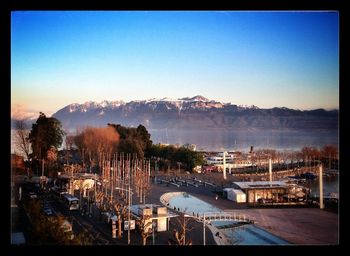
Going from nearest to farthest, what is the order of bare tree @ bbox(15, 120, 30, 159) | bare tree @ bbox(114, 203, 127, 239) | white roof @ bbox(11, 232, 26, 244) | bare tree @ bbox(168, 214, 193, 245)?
1. white roof @ bbox(11, 232, 26, 244)
2. bare tree @ bbox(168, 214, 193, 245)
3. bare tree @ bbox(15, 120, 30, 159)
4. bare tree @ bbox(114, 203, 127, 239)

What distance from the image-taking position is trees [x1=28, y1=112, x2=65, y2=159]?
3389 millimetres

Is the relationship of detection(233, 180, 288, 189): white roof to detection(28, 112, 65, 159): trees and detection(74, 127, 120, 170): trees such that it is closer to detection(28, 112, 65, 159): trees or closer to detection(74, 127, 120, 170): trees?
detection(74, 127, 120, 170): trees

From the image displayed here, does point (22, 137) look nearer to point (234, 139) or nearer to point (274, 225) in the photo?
point (234, 139)

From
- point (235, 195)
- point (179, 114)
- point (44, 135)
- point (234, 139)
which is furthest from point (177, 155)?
point (44, 135)

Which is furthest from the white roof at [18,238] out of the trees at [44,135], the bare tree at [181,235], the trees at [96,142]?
the bare tree at [181,235]

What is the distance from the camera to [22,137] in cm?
328

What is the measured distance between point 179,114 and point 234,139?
0.68m

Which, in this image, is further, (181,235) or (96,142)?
(96,142)

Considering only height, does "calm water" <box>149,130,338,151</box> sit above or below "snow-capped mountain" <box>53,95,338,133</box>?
below

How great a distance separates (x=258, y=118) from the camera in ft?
12.0

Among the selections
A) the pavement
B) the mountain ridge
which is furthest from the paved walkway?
the mountain ridge

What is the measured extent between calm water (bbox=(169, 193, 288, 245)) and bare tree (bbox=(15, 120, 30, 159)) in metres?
1.60

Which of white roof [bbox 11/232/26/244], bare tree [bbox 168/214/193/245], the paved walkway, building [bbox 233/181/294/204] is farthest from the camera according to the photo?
building [bbox 233/181/294/204]
